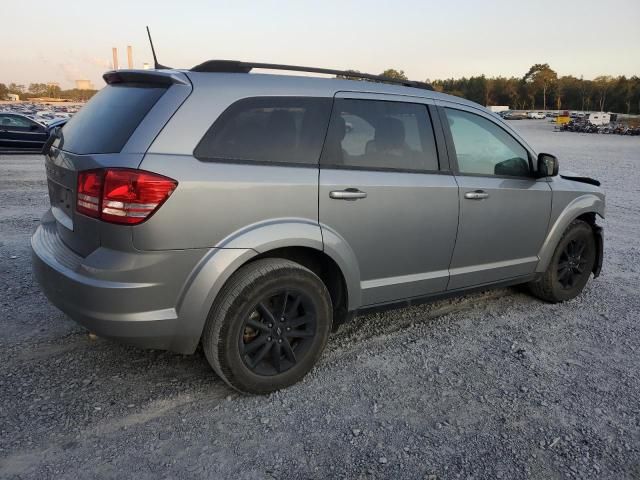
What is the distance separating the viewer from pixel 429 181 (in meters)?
3.59

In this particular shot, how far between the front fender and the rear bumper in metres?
3.08

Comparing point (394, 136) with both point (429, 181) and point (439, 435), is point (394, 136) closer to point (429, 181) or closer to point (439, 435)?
point (429, 181)

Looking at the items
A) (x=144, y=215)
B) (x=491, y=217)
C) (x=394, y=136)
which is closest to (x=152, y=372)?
(x=144, y=215)

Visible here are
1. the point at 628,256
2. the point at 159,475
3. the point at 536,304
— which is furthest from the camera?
the point at 628,256

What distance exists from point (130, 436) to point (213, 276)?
915mm

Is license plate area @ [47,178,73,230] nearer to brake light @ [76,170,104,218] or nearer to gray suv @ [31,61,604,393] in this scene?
gray suv @ [31,61,604,393]

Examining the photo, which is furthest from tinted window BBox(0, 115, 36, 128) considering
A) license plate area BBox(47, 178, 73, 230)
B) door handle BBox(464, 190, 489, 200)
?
door handle BBox(464, 190, 489, 200)

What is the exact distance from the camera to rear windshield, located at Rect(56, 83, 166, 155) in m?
2.76

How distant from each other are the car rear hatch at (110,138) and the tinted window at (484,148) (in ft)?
6.62

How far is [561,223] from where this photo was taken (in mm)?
4520

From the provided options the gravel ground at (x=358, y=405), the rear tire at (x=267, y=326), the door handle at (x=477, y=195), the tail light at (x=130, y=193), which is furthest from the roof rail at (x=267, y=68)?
the gravel ground at (x=358, y=405)

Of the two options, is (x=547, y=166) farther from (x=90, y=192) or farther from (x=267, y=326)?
(x=90, y=192)

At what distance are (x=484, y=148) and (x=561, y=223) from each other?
43.5 inches

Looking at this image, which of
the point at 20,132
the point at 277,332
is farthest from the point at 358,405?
the point at 20,132
